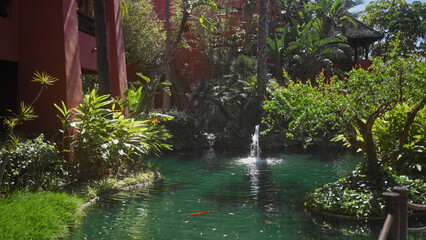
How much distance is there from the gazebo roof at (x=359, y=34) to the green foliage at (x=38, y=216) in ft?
66.6

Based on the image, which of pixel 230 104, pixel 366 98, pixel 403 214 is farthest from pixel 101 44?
pixel 230 104

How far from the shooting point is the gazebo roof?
23453 mm

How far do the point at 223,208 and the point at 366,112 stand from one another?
300cm

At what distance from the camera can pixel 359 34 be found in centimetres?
2381

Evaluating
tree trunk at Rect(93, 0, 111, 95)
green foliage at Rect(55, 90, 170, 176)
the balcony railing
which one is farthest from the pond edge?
the balcony railing

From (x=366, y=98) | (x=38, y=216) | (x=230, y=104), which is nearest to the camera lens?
(x=38, y=216)

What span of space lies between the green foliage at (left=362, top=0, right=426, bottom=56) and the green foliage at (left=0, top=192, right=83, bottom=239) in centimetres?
2631

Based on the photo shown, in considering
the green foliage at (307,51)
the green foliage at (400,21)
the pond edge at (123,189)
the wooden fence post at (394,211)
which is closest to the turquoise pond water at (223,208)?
the pond edge at (123,189)

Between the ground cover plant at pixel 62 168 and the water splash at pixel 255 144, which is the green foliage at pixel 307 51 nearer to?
the water splash at pixel 255 144

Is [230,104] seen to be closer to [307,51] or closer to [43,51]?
[307,51]

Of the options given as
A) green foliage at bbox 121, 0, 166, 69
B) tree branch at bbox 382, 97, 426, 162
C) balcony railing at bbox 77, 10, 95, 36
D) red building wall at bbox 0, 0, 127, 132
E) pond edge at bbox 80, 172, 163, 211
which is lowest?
pond edge at bbox 80, 172, 163, 211

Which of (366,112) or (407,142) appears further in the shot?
(407,142)

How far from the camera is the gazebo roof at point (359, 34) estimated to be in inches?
923

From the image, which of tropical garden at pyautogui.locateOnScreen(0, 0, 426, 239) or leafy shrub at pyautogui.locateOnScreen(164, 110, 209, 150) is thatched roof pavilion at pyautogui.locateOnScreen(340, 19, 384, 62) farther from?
leafy shrub at pyautogui.locateOnScreen(164, 110, 209, 150)
